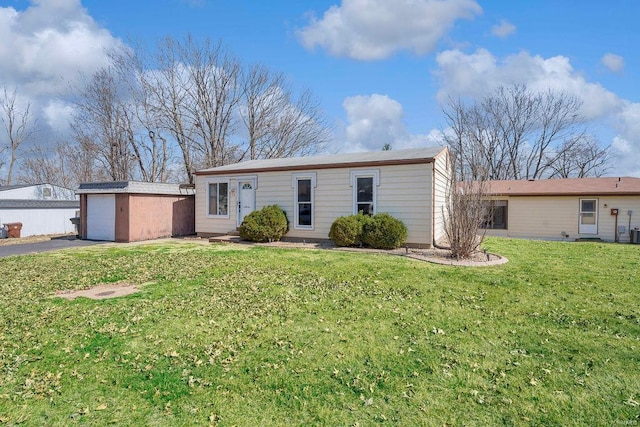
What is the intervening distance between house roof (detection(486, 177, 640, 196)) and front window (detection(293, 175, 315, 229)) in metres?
8.81

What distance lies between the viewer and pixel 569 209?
1756cm

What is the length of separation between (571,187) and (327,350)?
1921 cm

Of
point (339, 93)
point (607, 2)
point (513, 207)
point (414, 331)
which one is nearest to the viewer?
point (414, 331)

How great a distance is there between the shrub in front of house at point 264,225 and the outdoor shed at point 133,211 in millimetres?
4541

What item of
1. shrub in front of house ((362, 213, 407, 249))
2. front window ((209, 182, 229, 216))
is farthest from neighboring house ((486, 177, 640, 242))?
front window ((209, 182, 229, 216))

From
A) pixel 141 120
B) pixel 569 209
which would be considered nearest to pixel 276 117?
pixel 141 120

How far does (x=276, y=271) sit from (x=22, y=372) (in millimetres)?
4550

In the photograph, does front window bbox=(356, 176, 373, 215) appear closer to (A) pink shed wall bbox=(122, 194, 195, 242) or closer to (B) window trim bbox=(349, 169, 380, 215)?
(B) window trim bbox=(349, 169, 380, 215)

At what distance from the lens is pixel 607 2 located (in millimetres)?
9984

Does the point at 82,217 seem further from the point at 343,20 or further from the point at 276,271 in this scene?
the point at 343,20

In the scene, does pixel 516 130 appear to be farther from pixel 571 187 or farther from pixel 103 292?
pixel 103 292

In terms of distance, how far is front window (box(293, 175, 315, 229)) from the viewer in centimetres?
1266

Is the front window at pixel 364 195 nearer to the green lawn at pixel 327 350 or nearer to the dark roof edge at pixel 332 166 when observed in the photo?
the dark roof edge at pixel 332 166

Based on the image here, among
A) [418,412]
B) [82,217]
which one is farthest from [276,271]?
[82,217]
